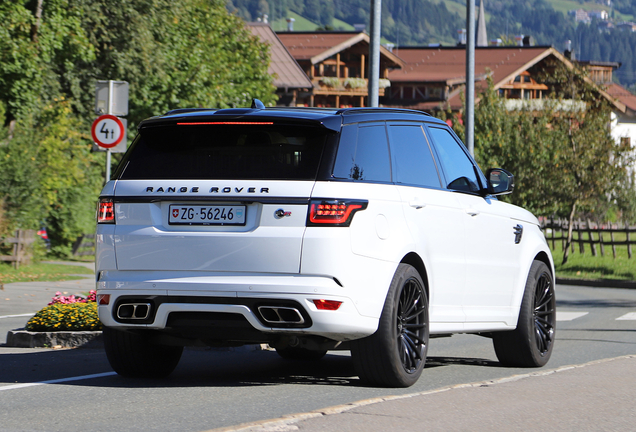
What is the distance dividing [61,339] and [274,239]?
4.11m

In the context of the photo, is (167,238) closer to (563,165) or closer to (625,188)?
(563,165)

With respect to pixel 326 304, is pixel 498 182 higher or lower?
higher

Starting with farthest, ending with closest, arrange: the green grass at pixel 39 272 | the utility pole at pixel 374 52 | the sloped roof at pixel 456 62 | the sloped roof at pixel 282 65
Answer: the sloped roof at pixel 456 62 < the sloped roof at pixel 282 65 < the green grass at pixel 39 272 < the utility pole at pixel 374 52

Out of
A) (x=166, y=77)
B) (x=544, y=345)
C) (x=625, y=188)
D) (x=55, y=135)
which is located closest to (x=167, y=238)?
(x=544, y=345)

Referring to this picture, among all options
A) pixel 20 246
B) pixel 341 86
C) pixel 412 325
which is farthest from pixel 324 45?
pixel 412 325

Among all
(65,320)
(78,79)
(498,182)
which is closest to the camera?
(498,182)

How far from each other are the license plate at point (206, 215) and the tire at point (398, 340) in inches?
42.7

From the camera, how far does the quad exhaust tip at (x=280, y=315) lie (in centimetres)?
669

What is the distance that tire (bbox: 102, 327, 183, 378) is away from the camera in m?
7.62

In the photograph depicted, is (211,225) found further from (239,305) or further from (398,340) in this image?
(398,340)

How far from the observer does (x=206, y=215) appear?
6.88 metres

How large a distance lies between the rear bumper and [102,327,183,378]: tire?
59 cm

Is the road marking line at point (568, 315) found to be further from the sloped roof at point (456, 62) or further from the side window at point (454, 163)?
the sloped roof at point (456, 62)

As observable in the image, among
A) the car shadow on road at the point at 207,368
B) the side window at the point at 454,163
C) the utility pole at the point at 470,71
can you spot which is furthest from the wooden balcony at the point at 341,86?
the side window at the point at 454,163
